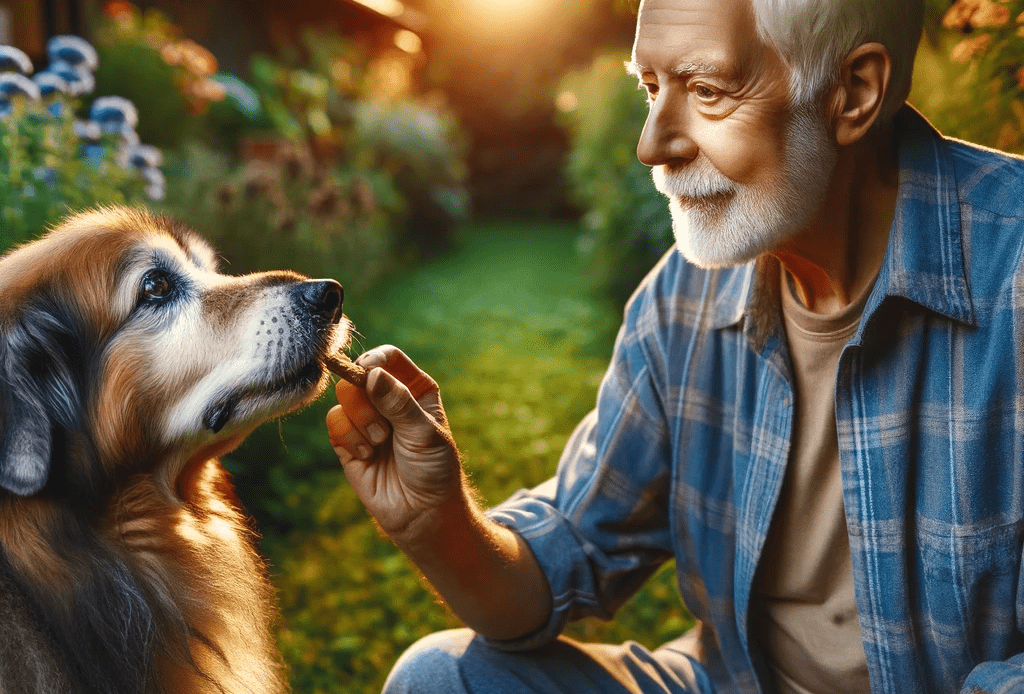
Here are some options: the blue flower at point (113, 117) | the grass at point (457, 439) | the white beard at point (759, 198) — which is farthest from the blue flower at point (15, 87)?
the white beard at point (759, 198)

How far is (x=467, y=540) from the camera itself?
162 centimetres

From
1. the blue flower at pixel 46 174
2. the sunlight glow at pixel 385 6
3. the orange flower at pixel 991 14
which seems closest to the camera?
the orange flower at pixel 991 14

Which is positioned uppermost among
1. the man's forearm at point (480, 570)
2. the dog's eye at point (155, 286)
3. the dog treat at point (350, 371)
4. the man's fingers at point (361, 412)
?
the dog's eye at point (155, 286)

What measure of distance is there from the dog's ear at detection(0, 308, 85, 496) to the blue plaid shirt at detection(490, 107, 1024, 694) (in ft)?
3.04

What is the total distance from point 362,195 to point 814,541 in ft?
18.2

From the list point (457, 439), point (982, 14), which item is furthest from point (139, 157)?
point (982, 14)

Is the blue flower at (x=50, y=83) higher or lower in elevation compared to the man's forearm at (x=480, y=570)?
higher

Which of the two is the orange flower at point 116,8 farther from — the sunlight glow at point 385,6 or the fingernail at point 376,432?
the fingernail at point 376,432

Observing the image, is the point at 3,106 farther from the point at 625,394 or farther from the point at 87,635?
the point at 625,394

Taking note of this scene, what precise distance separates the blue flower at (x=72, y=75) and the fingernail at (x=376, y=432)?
198cm

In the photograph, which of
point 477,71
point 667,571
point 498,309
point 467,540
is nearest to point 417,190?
point 498,309

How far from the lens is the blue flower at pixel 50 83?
2598mm

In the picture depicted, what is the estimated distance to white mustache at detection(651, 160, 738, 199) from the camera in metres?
1.63

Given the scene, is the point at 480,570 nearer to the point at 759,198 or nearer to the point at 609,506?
the point at 609,506
